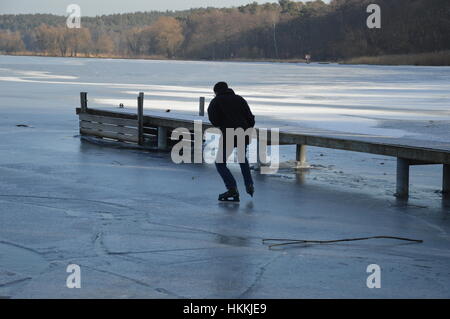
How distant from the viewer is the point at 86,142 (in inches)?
750

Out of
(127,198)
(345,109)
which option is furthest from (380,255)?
(345,109)

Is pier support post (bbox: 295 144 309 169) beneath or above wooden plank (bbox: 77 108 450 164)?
beneath

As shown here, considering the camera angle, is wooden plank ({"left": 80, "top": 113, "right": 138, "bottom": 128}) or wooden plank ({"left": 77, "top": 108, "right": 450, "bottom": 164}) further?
wooden plank ({"left": 80, "top": 113, "right": 138, "bottom": 128})

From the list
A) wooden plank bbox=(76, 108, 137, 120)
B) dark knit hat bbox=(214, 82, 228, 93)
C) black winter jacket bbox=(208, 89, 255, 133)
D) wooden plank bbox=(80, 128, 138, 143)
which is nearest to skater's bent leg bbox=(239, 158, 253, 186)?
black winter jacket bbox=(208, 89, 255, 133)

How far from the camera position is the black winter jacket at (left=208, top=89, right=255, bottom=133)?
11062 mm

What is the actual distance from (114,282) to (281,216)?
12.4 ft

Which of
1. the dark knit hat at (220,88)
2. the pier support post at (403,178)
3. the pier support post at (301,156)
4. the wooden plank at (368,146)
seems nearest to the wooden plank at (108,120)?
the wooden plank at (368,146)

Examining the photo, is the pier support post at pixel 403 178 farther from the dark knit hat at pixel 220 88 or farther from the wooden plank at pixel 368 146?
the dark knit hat at pixel 220 88

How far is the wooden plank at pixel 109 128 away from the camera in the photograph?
18.7m

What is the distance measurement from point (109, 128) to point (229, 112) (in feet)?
28.6

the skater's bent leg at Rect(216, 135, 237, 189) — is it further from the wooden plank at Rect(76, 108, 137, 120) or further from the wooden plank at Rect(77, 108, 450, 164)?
the wooden plank at Rect(76, 108, 137, 120)

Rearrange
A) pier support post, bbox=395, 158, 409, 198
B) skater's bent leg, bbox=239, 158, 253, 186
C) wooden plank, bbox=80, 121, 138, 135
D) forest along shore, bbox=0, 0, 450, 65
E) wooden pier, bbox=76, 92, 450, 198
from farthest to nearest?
forest along shore, bbox=0, 0, 450, 65 < wooden plank, bbox=80, 121, 138, 135 < pier support post, bbox=395, 158, 409, 198 < wooden pier, bbox=76, 92, 450, 198 < skater's bent leg, bbox=239, 158, 253, 186

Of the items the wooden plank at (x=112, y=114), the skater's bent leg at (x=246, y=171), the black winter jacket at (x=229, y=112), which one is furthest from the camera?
the wooden plank at (x=112, y=114)

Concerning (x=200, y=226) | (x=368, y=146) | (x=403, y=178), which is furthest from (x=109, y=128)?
(x=200, y=226)
